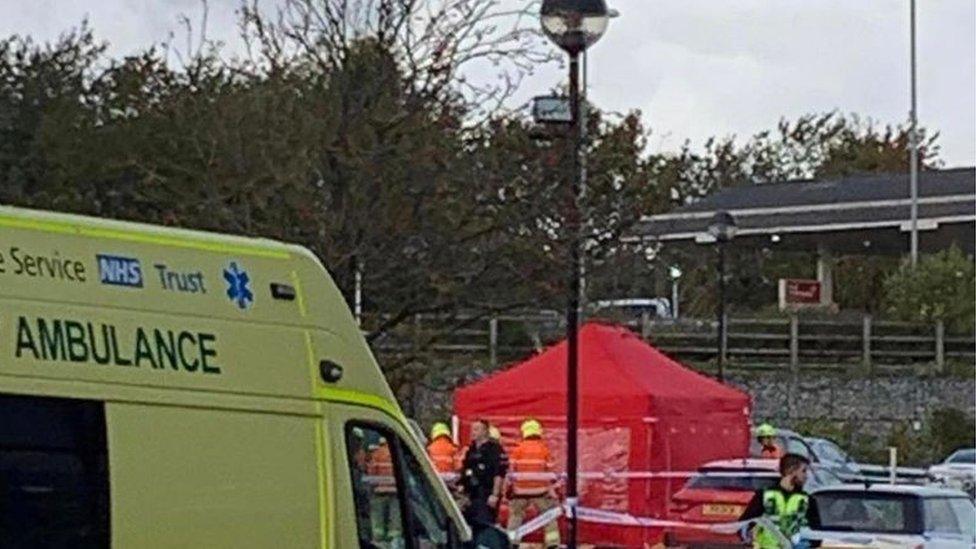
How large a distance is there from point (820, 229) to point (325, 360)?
62.7 m

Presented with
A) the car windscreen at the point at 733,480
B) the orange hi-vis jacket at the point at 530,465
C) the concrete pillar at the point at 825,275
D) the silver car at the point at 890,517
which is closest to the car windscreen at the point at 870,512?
the silver car at the point at 890,517

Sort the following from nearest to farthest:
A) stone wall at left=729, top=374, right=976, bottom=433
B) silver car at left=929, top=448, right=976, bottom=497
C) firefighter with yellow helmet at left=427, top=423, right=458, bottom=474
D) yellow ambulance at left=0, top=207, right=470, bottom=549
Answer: yellow ambulance at left=0, top=207, right=470, bottom=549, firefighter with yellow helmet at left=427, top=423, right=458, bottom=474, silver car at left=929, top=448, right=976, bottom=497, stone wall at left=729, top=374, right=976, bottom=433

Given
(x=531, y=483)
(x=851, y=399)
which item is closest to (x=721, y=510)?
(x=531, y=483)

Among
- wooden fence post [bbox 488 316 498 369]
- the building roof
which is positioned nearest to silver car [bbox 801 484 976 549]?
wooden fence post [bbox 488 316 498 369]

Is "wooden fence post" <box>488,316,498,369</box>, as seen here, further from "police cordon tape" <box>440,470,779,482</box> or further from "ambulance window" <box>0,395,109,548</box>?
"ambulance window" <box>0,395,109,548</box>

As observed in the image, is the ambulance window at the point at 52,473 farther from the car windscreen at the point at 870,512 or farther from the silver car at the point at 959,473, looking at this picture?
Result: the silver car at the point at 959,473

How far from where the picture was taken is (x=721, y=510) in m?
25.5

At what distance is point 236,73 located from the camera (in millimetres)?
22250

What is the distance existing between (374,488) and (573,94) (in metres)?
9.67

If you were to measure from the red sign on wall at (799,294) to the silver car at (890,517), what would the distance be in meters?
47.2

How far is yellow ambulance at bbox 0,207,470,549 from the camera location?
7512mm

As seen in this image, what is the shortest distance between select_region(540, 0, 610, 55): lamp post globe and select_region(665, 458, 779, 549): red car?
8.66 metres

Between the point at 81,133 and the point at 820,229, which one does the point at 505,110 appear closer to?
the point at 81,133

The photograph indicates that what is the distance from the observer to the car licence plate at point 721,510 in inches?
989
